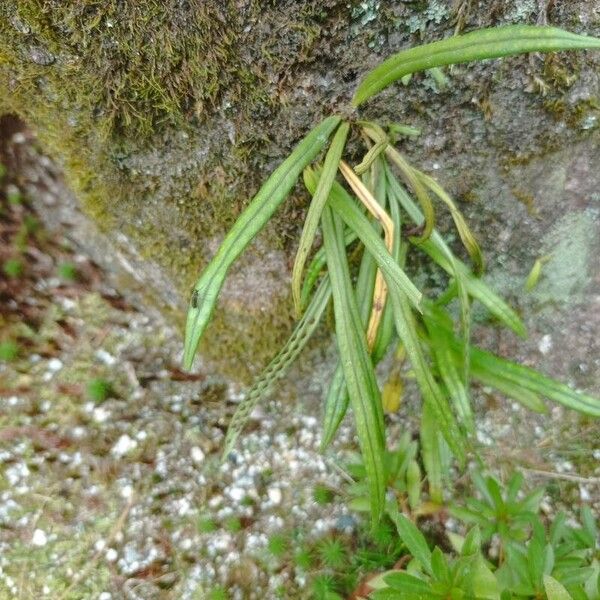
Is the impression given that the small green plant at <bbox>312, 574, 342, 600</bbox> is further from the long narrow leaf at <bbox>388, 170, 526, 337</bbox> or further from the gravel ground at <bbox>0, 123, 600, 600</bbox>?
the long narrow leaf at <bbox>388, 170, 526, 337</bbox>

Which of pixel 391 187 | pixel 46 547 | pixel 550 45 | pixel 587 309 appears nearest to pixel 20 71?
pixel 391 187

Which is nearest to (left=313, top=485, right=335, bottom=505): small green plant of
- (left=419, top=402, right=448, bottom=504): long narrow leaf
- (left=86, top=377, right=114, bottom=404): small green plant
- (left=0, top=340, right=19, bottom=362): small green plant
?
(left=419, top=402, right=448, bottom=504): long narrow leaf

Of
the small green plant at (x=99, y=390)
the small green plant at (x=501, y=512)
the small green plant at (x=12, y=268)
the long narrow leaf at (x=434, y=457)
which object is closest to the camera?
the small green plant at (x=501, y=512)

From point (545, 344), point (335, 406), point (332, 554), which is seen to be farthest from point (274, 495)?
point (545, 344)

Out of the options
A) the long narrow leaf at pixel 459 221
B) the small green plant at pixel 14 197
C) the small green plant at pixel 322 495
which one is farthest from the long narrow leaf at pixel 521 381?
the small green plant at pixel 14 197

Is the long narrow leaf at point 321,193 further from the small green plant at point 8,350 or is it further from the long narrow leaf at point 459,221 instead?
the small green plant at point 8,350
